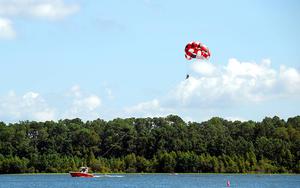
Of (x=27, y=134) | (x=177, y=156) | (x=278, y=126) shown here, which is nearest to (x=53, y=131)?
(x=27, y=134)

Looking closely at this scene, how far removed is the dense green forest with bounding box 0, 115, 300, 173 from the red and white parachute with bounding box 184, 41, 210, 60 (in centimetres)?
8358

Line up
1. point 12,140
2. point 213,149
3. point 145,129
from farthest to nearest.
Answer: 1. point 145,129
2. point 12,140
3. point 213,149

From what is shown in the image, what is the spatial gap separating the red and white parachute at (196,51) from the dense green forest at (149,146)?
83578mm

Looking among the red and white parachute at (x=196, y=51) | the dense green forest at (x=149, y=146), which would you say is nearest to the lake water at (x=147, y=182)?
the dense green forest at (x=149, y=146)

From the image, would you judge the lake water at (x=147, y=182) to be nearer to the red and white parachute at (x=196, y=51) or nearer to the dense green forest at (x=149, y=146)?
the dense green forest at (x=149, y=146)

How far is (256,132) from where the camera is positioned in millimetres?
176250

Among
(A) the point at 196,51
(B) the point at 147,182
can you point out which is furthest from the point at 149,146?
(A) the point at 196,51

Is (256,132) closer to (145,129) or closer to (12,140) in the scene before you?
(145,129)

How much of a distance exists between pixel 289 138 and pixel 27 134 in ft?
190

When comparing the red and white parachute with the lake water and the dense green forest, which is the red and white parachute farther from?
the dense green forest

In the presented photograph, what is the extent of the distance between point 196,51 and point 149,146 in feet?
325

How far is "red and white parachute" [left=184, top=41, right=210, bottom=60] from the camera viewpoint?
221ft

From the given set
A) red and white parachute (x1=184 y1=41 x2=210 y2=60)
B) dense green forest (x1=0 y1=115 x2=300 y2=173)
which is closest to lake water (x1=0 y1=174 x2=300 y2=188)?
dense green forest (x1=0 y1=115 x2=300 y2=173)

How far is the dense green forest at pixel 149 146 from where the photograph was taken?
152 meters
